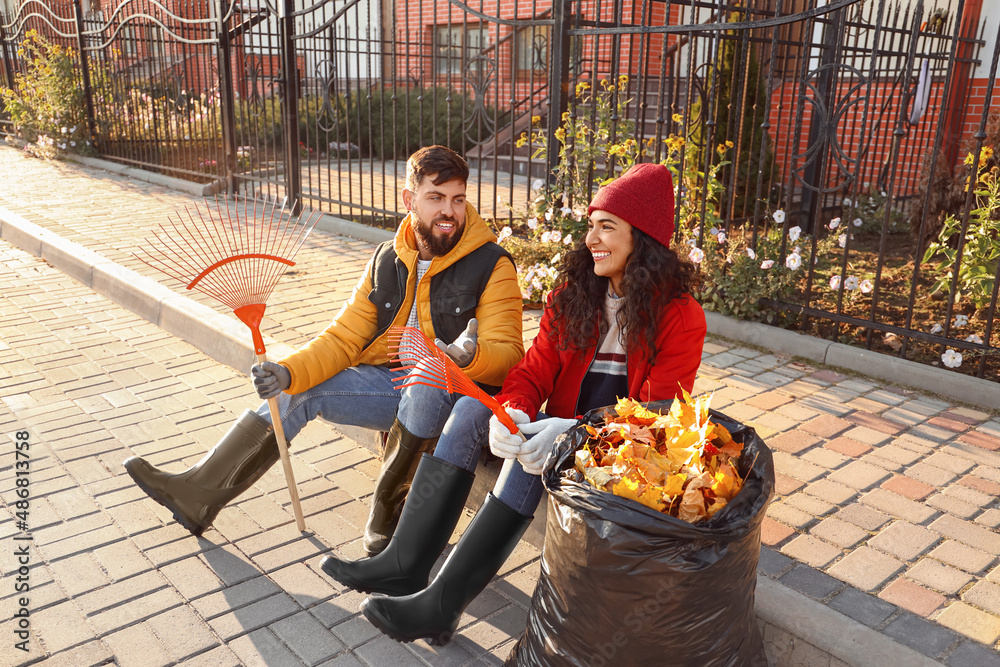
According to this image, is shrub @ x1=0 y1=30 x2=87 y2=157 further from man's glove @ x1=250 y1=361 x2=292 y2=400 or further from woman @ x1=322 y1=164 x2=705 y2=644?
woman @ x1=322 y1=164 x2=705 y2=644

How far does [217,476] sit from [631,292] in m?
1.61

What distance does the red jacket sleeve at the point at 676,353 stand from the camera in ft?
8.04

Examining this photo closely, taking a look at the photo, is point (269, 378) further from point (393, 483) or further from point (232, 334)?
point (232, 334)

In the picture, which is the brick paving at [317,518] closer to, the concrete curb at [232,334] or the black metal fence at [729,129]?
the concrete curb at [232,334]

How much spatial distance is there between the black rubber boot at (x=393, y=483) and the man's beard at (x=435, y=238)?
0.71m

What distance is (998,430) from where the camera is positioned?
3666mm

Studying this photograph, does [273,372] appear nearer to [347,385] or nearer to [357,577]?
[347,385]

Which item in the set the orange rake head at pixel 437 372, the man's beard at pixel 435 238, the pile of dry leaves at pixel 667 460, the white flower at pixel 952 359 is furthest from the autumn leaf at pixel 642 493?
the white flower at pixel 952 359

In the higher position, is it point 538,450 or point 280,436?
point 538,450

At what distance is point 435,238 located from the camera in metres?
2.97

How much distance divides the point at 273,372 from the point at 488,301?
0.84 metres

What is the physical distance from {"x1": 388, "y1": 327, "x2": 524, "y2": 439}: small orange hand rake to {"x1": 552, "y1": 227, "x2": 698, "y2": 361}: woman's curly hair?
414 mm

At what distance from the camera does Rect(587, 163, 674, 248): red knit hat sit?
246 centimetres

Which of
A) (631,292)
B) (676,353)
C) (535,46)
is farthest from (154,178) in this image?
(676,353)
